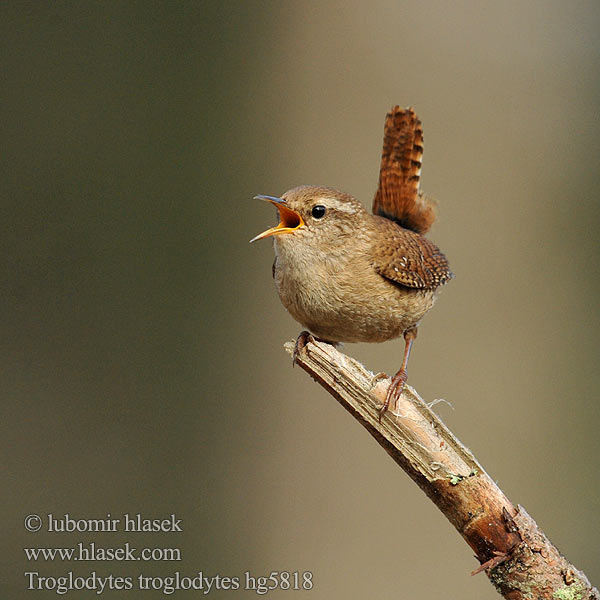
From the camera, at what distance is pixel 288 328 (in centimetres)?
429

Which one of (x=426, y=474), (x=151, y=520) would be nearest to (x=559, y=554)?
(x=426, y=474)

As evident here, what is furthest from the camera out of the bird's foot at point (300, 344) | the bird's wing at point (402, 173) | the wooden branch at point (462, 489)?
the bird's wing at point (402, 173)

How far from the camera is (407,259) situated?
207cm

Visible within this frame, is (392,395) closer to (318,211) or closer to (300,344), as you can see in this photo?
(300,344)

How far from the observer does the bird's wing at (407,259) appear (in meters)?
1.98

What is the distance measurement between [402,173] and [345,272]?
21.7 inches

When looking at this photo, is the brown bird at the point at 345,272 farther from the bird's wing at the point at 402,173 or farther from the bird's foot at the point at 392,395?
the bird's wing at the point at 402,173

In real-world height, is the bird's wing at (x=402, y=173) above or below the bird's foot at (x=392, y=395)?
above

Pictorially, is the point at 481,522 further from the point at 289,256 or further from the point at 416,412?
the point at 289,256

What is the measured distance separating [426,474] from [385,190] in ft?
3.44

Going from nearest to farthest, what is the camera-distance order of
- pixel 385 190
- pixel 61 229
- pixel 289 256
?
pixel 289 256 < pixel 385 190 < pixel 61 229

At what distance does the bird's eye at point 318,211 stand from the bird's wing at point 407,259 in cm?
19

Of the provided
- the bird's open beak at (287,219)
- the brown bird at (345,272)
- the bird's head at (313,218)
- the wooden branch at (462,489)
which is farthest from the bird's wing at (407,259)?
the wooden branch at (462,489)

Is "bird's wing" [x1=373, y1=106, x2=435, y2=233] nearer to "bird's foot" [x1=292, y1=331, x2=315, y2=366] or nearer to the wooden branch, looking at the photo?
"bird's foot" [x1=292, y1=331, x2=315, y2=366]
